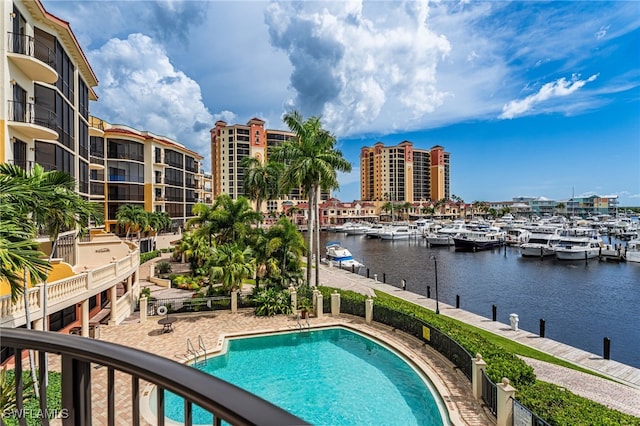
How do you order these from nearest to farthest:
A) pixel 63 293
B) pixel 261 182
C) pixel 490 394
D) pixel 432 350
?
pixel 490 394, pixel 63 293, pixel 432 350, pixel 261 182

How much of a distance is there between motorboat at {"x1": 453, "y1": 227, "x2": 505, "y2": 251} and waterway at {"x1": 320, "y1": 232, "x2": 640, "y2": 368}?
3.39 meters

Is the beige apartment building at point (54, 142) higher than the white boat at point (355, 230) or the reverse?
higher

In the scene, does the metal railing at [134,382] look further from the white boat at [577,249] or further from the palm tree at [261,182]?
the white boat at [577,249]

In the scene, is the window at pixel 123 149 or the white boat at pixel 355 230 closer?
the window at pixel 123 149

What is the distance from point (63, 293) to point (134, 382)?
48.1 ft

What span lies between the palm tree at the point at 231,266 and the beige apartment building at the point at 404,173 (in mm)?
115553

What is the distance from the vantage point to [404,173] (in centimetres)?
14112

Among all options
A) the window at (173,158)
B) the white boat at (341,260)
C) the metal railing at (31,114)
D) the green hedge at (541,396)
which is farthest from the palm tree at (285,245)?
the window at (173,158)

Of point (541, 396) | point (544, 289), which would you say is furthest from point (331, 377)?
point (544, 289)

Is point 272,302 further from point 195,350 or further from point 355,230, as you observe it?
point 355,230

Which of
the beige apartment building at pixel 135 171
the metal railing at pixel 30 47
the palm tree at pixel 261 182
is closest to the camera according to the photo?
the metal railing at pixel 30 47

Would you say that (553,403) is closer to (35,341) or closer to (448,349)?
(448,349)

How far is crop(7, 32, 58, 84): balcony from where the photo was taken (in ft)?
50.5

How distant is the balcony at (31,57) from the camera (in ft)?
50.5
